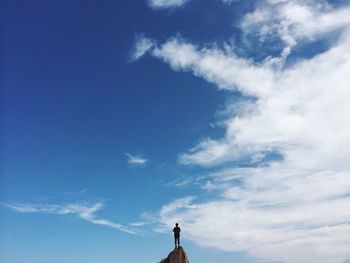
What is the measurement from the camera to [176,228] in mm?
124875

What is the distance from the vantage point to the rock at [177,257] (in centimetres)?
12162

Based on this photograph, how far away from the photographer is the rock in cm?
12162

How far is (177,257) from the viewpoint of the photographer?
121875mm

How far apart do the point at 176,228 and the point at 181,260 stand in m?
5.75

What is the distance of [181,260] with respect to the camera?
12169 centimetres
